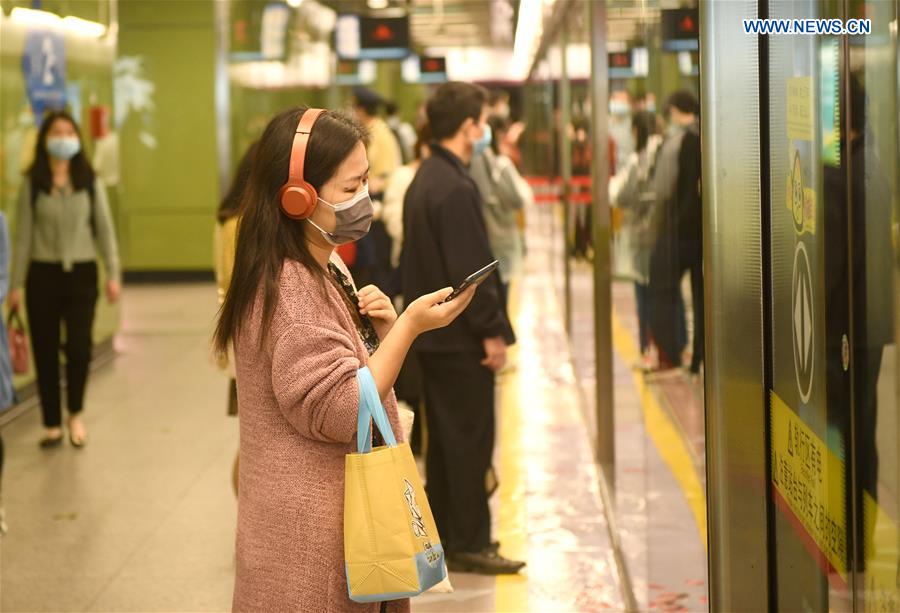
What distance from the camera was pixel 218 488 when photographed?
6.28 metres

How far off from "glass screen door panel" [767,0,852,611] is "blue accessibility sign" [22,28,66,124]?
6.97 meters

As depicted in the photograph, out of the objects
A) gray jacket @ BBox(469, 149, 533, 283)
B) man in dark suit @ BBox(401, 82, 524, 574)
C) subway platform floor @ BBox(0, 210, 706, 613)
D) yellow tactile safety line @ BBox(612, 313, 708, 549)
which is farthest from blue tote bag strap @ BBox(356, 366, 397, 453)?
gray jacket @ BBox(469, 149, 533, 283)

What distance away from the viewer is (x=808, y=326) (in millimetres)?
2279

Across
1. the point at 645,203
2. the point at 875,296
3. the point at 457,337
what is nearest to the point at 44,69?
the point at 457,337

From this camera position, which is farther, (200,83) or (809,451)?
(200,83)

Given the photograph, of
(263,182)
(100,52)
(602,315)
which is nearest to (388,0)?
(100,52)

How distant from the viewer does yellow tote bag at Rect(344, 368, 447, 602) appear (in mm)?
2217

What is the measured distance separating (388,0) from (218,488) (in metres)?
12.3

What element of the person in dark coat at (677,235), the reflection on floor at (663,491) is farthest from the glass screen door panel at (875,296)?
the reflection on floor at (663,491)

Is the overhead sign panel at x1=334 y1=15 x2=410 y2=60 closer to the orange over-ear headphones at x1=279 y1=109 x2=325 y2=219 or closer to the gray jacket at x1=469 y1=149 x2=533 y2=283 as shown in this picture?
the gray jacket at x1=469 y1=149 x2=533 y2=283

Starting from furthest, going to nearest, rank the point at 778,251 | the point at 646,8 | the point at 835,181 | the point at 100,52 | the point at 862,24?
1. the point at 100,52
2. the point at 646,8
3. the point at 778,251
4. the point at 835,181
5. the point at 862,24

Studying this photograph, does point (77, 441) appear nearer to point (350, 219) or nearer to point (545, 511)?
point (545, 511)

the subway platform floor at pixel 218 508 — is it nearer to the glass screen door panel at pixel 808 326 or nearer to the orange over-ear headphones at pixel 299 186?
the glass screen door panel at pixel 808 326

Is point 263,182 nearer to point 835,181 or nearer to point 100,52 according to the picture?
point 835,181
